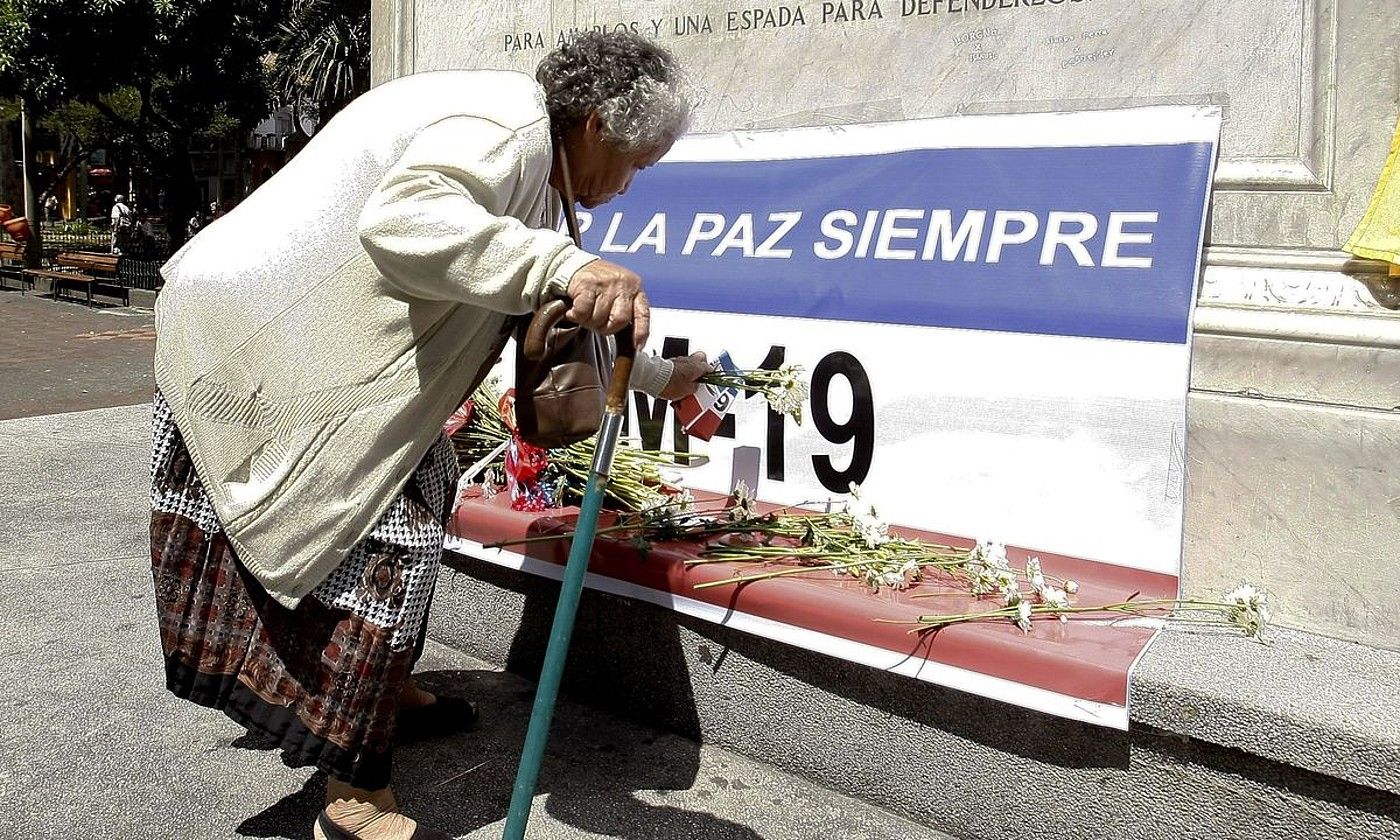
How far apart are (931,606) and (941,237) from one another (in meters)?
1.09

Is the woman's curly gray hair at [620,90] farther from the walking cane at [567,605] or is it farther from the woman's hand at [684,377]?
the woman's hand at [684,377]

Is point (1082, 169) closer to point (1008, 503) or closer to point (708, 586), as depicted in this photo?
point (1008, 503)

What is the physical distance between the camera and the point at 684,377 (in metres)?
2.75

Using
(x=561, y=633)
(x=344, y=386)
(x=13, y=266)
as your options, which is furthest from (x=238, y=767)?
(x=13, y=266)

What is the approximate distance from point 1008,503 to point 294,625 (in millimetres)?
1689

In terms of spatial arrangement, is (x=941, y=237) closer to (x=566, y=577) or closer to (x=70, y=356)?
(x=566, y=577)

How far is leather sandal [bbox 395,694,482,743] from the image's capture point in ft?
9.94

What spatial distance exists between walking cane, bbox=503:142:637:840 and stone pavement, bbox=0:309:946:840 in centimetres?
81

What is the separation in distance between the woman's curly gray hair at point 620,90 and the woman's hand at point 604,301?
0.36 metres

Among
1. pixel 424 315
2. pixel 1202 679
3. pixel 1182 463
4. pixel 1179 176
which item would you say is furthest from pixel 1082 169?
pixel 424 315

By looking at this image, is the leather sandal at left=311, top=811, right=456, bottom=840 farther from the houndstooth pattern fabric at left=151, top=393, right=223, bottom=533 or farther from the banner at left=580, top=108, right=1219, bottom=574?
the banner at left=580, top=108, right=1219, bottom=574

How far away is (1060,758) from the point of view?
2.42m

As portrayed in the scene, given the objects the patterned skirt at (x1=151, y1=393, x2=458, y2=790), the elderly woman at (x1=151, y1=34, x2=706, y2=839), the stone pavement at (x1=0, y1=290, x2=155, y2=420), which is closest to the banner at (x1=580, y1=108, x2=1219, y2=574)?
the elderly woman at (x1=151, y1=34, x2=706, y2=839)

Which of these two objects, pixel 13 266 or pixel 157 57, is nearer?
pixel 157 57
